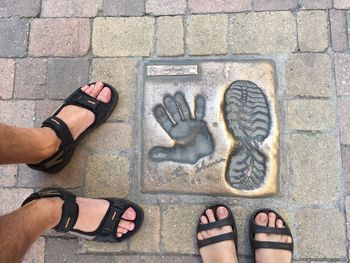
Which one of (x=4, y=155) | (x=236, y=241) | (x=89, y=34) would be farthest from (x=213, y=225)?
(x=89, y=34)

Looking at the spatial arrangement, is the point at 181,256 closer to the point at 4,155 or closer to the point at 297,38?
the point at 4,155

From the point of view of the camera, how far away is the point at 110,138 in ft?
6.27

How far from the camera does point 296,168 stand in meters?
1.79

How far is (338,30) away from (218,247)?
1.13 meters

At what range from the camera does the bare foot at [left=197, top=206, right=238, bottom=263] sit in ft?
5.67

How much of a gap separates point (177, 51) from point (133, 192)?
2.30 ft

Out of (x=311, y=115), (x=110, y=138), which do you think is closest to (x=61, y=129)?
(x=110, y=138)

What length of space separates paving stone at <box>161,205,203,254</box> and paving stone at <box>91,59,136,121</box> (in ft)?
1.63

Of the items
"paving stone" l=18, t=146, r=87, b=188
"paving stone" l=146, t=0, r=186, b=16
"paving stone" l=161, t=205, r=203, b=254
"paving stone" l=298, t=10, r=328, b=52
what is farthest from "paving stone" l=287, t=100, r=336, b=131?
"paving stone" l=18, t=146, r=87, b=188

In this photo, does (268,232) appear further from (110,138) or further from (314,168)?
(110,138)

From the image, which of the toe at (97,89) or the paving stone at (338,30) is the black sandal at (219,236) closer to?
the toe at (97,89)

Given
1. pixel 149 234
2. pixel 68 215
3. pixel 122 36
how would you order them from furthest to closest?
1. pixel 122 36
2. pixel 149 234
3. pixel 68 215

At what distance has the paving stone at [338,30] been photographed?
1881 mm

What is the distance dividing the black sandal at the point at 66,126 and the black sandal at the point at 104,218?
11 cm
